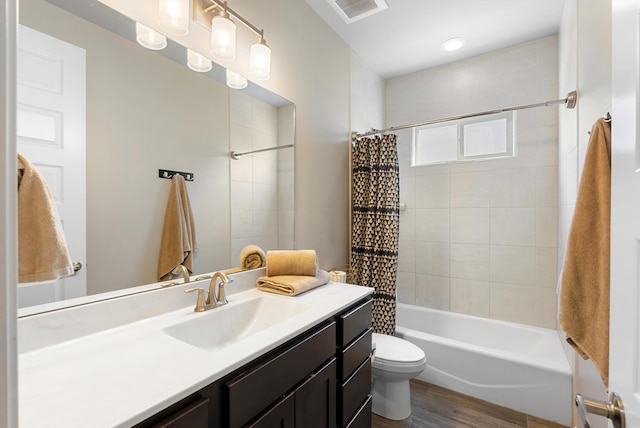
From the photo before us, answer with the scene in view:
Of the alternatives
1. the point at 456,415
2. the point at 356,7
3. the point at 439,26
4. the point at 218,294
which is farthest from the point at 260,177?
the point at 456,415

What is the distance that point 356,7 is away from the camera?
193cm

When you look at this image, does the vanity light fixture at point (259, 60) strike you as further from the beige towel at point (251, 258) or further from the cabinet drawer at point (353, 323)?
the cabinet drawer at point (353, 323)

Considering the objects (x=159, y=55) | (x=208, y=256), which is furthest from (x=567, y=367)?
(x=159, y=55)

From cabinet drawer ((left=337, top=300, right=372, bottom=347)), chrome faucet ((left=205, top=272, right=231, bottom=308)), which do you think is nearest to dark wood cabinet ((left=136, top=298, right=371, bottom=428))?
cabinet drawer ((left=337, top=300, right=372, bottom=347))

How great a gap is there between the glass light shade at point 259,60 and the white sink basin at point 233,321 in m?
1.14

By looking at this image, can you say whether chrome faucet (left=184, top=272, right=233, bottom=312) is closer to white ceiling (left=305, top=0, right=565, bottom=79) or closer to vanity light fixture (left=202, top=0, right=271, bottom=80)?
vanity light fixture (left=202, top=0, right=271, bottom=80)

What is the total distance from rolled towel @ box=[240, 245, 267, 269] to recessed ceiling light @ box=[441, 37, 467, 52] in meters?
2.27

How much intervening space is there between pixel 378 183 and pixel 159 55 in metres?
1.68

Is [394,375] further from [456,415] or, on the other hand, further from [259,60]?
[259,60]

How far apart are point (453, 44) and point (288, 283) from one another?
238 cm

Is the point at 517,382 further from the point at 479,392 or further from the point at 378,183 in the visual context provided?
the point at 378,183

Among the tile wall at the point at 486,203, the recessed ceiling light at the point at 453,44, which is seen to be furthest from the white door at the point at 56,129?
the tile wall at the point at 486,203

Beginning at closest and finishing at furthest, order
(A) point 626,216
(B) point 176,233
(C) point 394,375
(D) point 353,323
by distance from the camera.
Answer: (A) point 626,216 → (B) point 176,233 → (D) point 353,323 → (C) point 394,375

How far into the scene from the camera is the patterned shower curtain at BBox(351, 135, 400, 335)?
7.50 feet
